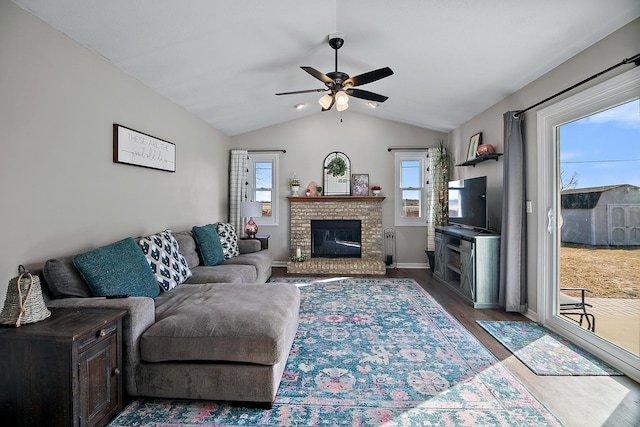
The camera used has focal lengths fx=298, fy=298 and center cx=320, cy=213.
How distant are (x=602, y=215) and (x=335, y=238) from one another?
3990mm

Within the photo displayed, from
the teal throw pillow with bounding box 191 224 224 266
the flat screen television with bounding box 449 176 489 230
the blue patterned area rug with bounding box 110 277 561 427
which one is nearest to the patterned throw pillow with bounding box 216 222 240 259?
the teal throw pillow with bounding box 191 224 224 266

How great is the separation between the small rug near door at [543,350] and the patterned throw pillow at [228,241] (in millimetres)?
3236

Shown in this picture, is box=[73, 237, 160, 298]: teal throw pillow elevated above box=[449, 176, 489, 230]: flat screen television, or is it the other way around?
box=[449, 176, 489, 230]: flat screen television

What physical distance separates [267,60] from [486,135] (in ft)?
10.4

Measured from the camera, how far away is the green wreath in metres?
5.77

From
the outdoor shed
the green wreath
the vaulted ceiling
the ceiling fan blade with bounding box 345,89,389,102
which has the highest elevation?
the vaulted ceiling

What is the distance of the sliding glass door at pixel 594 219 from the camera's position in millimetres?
2230

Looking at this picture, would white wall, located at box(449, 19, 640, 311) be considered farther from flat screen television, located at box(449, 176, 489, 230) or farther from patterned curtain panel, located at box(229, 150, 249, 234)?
patterned curtain panel, located at box(229, 150, 249, 234)

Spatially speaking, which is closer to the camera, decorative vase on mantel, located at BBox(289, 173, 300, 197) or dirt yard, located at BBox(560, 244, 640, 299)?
dirt yard, located at BBox(560, 244, 640, 299)

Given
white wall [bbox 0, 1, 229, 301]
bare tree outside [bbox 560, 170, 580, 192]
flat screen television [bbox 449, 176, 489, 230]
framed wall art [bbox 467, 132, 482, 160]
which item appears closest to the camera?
white wall [bbox 0, 1, 229, 301]

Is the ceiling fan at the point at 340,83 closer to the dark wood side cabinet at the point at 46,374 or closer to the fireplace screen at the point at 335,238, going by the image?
the dark wood side cabinet at the point at 46,374

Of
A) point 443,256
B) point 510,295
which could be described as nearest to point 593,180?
point 510,295

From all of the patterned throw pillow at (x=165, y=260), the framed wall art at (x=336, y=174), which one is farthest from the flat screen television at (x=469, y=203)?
the patterned throw pillow at (x=165, y=260)

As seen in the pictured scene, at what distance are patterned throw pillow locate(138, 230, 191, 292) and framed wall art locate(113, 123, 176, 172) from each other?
0.83m
